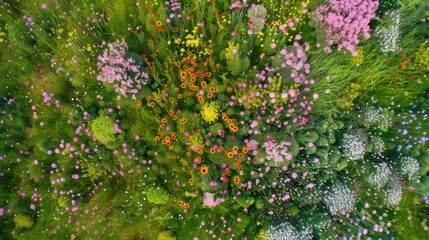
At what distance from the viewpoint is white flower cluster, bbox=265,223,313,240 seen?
14.8ft

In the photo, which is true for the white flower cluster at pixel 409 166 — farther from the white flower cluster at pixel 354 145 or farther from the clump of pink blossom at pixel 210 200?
the clump of pink blossom at pixel 210 200

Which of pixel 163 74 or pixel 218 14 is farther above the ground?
pixel 218 14

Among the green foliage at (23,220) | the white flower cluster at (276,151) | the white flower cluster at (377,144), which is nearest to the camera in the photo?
the white flower cluster at (276,151)

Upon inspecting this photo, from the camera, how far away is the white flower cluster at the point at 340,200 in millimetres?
4637

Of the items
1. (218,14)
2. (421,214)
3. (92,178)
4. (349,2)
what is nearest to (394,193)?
(421,214)

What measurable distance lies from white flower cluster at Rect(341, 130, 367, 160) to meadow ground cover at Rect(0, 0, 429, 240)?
0.10ft

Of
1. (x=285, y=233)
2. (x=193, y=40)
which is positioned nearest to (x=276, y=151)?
(x=285, y=233)

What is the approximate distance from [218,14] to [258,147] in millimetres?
2214

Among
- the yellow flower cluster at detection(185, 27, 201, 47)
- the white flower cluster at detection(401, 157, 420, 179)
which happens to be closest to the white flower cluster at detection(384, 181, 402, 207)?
the white flower cluster at detection(401, 157, 420, 179)

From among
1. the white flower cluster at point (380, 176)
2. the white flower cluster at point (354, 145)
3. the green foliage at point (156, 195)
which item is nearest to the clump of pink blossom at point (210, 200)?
the green foliage at point (156, 195)

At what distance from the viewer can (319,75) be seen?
4949 mm

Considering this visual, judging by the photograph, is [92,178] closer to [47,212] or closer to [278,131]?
[47,212]

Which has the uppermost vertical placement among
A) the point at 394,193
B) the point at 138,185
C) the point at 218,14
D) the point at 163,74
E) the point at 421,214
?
the point at 218,14

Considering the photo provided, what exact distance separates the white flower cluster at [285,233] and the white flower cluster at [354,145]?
134 cm
